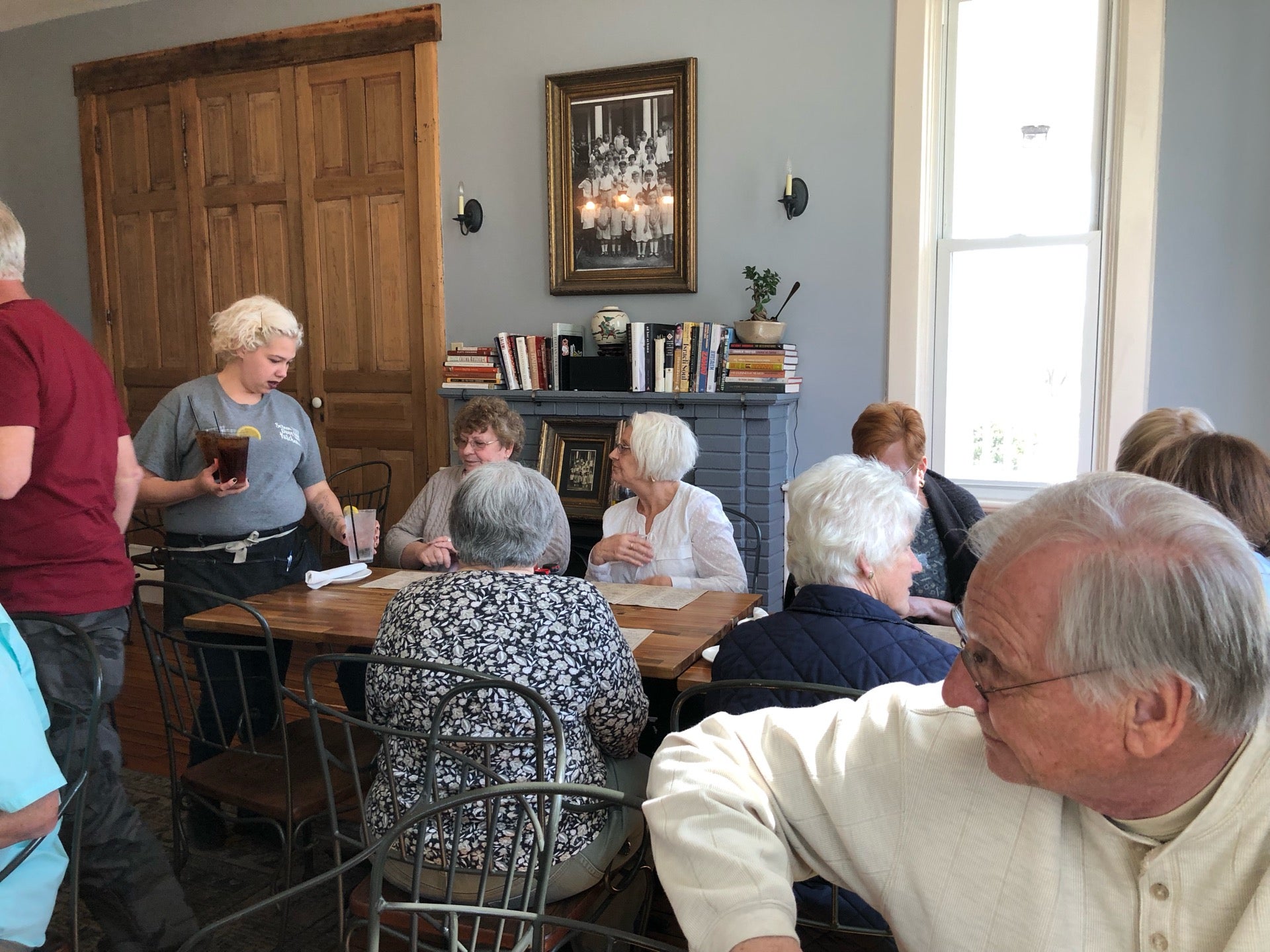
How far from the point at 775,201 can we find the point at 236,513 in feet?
8.74

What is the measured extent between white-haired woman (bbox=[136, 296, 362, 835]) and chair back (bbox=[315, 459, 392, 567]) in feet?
6.87

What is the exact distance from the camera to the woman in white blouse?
2.96 m

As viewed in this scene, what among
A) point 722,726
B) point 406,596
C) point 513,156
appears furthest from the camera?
point 513,156

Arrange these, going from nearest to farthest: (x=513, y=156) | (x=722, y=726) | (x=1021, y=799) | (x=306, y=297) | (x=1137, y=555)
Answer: (x=1137, y=555) < (x=1021, y=799) < (x=722, y=726) < (x=513, y=156) < (x=306, y=297)

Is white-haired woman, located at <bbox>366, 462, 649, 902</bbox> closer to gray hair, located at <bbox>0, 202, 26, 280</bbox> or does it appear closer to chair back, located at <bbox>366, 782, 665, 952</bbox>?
chair back, located at <bbox>366, 782, 665, 952</bbox>

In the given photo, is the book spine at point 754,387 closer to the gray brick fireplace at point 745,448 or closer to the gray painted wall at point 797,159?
the gray brick fireplace at point 745,448

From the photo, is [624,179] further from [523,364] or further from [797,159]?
[523,364]

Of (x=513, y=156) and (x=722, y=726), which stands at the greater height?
A: (x=513, y=156)

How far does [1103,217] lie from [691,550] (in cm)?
231

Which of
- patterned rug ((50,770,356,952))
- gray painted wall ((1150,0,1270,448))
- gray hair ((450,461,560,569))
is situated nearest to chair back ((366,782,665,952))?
gray hair ((450,461,560,569))

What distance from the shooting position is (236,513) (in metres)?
2.85

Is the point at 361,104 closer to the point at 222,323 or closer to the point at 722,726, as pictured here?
the point at 222,323

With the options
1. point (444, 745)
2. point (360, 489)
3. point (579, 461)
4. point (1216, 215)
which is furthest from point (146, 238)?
point (1216, 215)

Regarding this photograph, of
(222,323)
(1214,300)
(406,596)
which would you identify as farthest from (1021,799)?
(1214,300)
